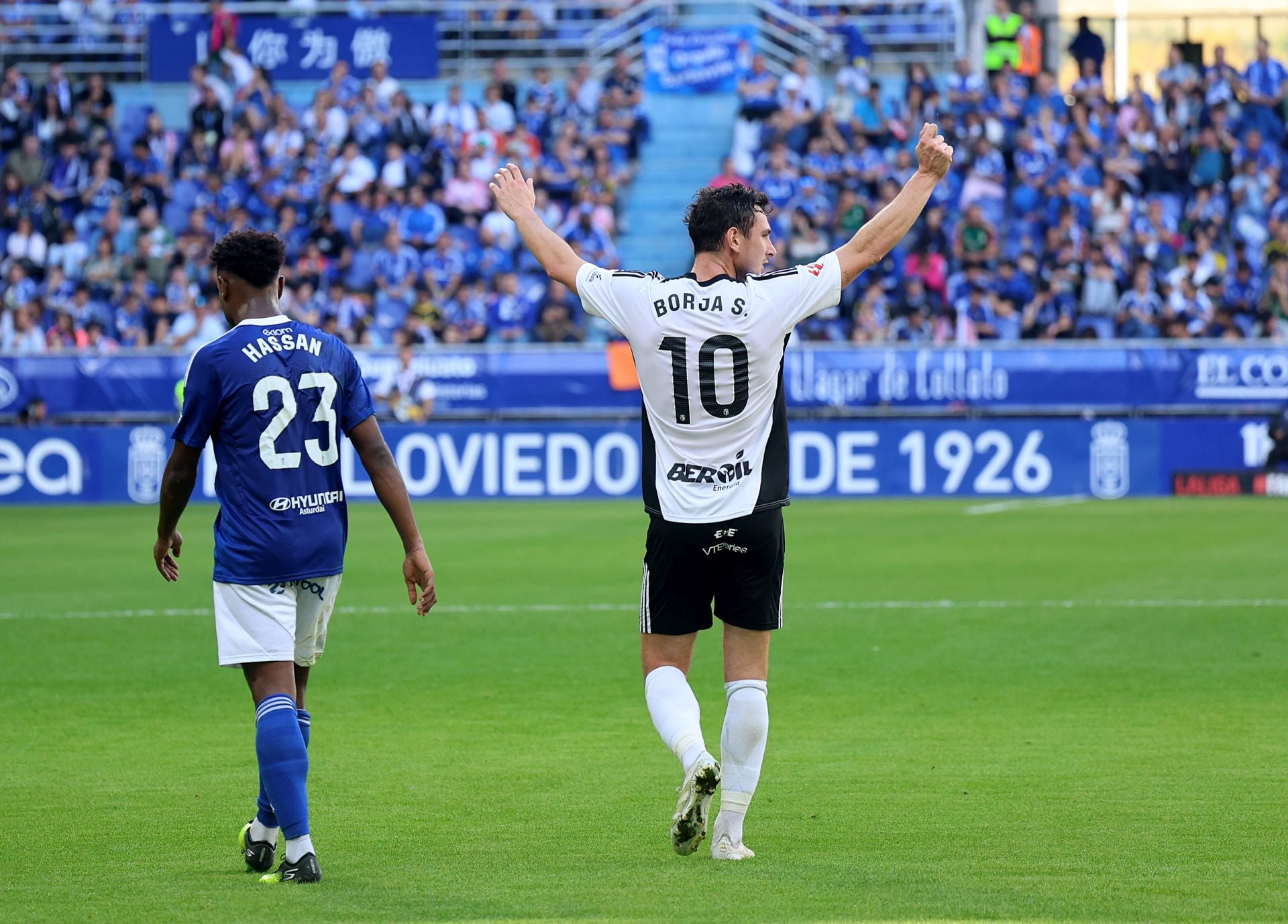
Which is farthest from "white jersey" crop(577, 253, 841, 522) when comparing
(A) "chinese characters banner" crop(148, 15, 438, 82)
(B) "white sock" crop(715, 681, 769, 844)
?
(A) "chinese characters banner" crop(148, 15, 438, 82)

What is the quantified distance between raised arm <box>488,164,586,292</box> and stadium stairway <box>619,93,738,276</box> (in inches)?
943

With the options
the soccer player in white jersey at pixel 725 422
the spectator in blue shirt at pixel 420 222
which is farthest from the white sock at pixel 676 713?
the spectator in blue shirt at pixel 420 222

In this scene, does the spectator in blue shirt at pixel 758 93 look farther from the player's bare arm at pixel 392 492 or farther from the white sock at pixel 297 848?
the white sock at pixel 297 848

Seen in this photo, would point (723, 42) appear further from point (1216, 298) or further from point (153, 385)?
point (153, 385)

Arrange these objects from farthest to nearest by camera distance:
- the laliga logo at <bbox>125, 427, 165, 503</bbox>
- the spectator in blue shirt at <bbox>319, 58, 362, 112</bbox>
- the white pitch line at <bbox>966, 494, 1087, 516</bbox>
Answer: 1. the spectator in blue shirt at <bbox>319, 58, 362, 112</bbox>
2. the laliga logo at <bbox>125, 427, 165, 503</bbox>
3. the white pitch line at <bbox>966, 494, 1087, 516</bbox>

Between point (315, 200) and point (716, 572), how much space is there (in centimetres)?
2553

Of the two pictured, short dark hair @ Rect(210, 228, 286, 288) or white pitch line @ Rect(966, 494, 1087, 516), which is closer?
short dark hair @ Rect(210, 228, 286, 288)

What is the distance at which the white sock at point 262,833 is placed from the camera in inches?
220

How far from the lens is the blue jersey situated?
17.8ft

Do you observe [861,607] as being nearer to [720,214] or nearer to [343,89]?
[720,214]

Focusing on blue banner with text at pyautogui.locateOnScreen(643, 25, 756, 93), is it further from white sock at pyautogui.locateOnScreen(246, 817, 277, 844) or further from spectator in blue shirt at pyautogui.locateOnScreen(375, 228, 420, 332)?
white sock at pyautogui.locateOnScreen(246, 817, 277, 844)

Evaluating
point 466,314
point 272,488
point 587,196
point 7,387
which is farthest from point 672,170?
point 272,488

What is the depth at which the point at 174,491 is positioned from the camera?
5590 millimetres

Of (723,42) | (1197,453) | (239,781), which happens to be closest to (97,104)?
(723,42)
